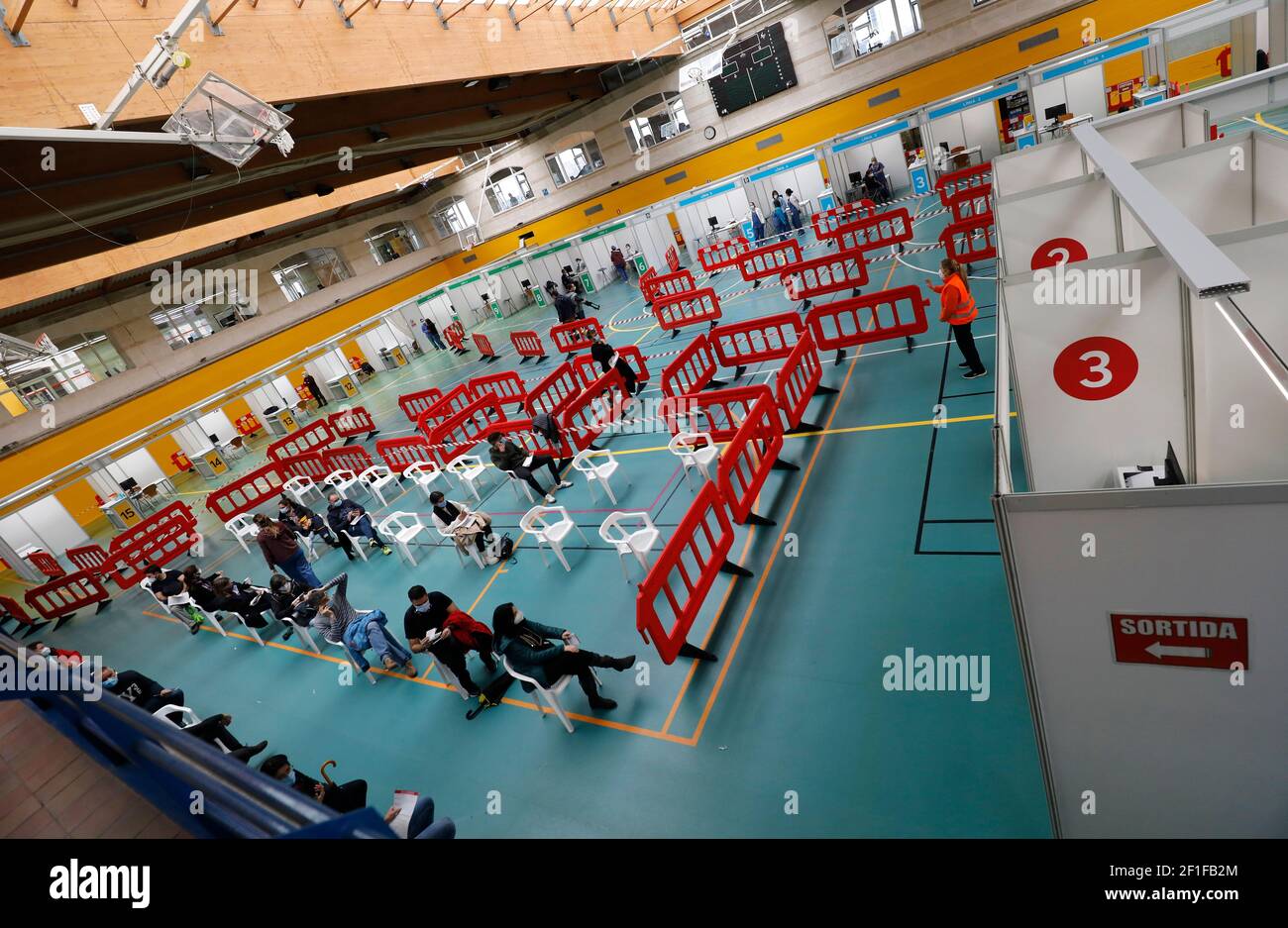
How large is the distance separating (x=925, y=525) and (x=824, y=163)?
25149mm

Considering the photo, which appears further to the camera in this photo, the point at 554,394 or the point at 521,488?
the point at 554,394

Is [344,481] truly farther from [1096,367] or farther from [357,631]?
[1096,367]

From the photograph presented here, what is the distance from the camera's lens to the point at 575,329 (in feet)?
66.4

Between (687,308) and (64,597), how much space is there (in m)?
19.8

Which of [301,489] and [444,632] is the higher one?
[301,489]

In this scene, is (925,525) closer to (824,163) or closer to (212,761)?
(212,761)

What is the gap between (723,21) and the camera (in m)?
27.2

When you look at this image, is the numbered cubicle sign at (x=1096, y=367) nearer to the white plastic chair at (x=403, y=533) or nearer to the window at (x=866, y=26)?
the white plastic chair at (x=403, y=533)

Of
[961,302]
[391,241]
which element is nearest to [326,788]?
[961,302]

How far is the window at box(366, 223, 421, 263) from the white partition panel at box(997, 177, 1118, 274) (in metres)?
41.3

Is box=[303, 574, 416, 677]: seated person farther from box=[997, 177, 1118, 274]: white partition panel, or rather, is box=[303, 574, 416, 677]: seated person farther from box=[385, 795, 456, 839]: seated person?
box=[997, 177, 1118, 274]: white partition panel

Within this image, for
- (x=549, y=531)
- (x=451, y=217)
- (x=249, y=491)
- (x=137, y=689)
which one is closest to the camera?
(x=137, y=689)

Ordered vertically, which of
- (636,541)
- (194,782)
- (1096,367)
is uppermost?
(194,782)
